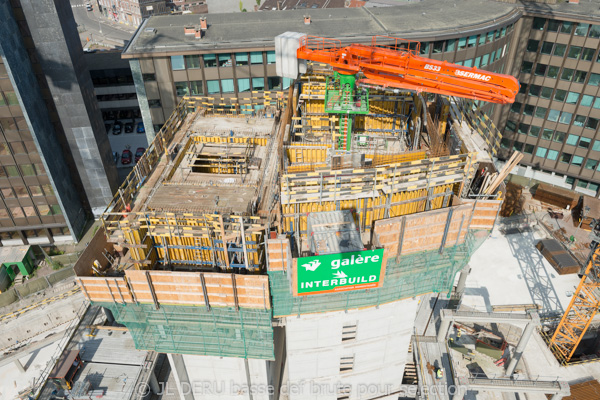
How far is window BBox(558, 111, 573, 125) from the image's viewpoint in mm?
60888

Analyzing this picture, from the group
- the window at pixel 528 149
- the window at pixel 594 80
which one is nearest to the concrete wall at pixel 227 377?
the window at pixel 528 149

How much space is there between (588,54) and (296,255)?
54.4 metres

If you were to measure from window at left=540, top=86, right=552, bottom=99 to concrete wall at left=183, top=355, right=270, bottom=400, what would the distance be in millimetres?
56163

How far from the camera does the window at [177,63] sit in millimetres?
50237

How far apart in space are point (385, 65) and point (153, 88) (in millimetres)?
32870

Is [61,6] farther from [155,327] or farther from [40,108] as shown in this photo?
[155,327]

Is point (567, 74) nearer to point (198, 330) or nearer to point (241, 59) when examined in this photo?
point (241, 59)

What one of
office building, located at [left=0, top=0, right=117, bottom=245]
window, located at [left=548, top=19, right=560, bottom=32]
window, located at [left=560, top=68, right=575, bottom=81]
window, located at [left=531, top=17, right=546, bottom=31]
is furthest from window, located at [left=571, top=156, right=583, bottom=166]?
office building, located at [left=0, top=0, right=117, bottom=245]

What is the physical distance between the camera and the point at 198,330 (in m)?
26.9

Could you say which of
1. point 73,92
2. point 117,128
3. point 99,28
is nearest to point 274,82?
point 73,92

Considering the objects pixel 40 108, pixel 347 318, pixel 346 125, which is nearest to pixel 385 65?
pixel 346 125

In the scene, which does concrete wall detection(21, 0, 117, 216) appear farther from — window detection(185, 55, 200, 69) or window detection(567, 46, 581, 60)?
window detection(567, 46, 581, 60)

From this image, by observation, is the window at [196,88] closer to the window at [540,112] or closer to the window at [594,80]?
the window at [540,112]

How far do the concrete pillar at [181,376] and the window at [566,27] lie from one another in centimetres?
6220
